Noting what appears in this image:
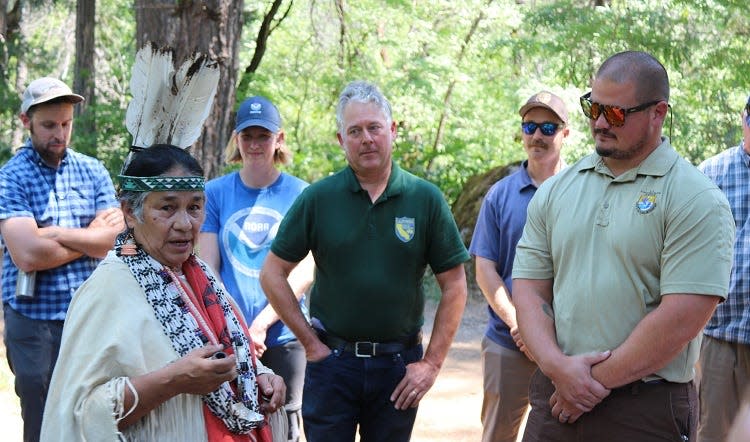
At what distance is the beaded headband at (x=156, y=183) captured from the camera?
10.7 ft

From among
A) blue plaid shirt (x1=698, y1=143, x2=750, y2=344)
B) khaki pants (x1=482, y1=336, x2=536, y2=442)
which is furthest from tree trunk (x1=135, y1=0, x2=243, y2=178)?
blue plaid shirt (x1=698, y1=143, x2=750, y2=344)

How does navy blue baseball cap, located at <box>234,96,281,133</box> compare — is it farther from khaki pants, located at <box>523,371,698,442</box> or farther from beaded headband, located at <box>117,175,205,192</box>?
khaki pants, located at <box>523,371,698,442</box>

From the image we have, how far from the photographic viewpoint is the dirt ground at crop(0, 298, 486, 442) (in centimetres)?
750

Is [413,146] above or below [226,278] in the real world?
above

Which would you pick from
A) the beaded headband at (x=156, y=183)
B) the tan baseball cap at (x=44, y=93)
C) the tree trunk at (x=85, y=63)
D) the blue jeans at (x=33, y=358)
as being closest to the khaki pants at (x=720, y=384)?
the beaded headband at (x=156, y=183)

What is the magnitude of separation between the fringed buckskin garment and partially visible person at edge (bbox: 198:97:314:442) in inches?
77.4

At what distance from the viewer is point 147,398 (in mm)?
2977

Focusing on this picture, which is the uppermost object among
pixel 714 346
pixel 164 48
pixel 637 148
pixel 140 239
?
pixel 164 48

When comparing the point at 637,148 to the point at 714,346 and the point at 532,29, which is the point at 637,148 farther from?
the point at 532,29

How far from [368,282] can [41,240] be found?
191 centimetres

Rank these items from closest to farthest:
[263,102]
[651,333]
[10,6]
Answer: [651,333]
[263,102]
[10,6]

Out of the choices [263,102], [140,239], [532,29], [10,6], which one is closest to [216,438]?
[140,239]

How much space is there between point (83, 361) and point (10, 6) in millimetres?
21377

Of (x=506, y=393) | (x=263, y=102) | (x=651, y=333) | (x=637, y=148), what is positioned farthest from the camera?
(x=263, y=102)
